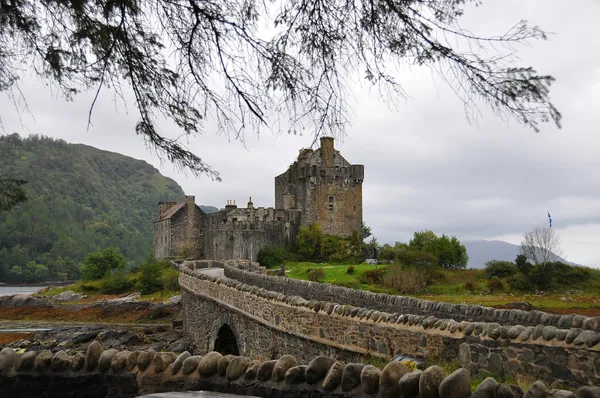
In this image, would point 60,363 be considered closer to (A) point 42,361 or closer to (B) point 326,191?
(A) point 42,361

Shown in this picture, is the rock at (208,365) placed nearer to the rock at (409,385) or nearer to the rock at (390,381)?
the rock at (390,381)

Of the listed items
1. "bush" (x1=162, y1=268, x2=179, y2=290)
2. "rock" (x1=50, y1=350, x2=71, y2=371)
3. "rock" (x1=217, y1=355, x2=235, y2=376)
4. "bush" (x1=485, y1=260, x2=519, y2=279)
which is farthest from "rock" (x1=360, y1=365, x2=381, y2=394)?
"bush" (x1=162, y1=268, x2=179, y2=290)

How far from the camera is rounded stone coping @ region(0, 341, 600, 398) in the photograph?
4.07 meters

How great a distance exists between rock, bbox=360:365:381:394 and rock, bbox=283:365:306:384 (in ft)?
2.26

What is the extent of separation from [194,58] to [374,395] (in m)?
4.39

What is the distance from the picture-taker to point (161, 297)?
1625 inches

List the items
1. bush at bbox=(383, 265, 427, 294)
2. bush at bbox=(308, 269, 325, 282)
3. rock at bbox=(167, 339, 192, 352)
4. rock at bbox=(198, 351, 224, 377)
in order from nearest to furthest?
rock at bbox=(198, 351, 224, 377) < rock at bbox=(167, 339, 192, 352) < bush at bbox=(383, 265, 427, 294) < bush at bbox=(308, 269, 325, 282)

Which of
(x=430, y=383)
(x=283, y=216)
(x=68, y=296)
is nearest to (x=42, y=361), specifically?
(x=430, y=383)

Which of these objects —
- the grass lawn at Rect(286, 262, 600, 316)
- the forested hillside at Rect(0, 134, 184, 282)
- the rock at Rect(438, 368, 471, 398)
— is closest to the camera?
the rock at Rect(438, 368, 471, 398)

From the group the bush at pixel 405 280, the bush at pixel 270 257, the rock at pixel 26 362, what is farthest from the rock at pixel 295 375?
the bush at pixel 270 257

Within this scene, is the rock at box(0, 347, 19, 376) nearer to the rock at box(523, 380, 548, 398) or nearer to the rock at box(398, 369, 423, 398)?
the rock at box(398, 369, 423, 398)

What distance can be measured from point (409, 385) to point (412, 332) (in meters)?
4.39

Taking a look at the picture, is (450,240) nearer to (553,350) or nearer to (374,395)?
(553,350)

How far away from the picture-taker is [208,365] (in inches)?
222
